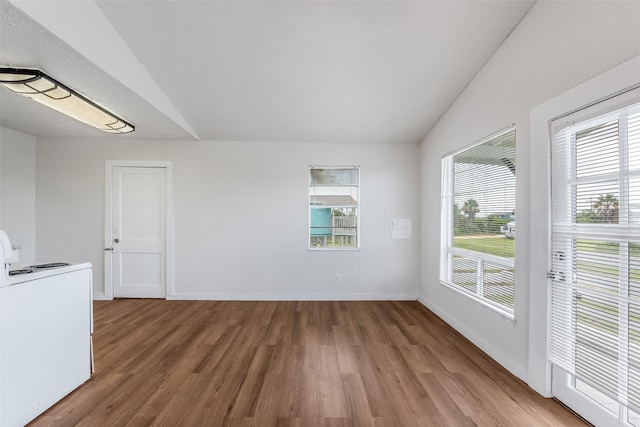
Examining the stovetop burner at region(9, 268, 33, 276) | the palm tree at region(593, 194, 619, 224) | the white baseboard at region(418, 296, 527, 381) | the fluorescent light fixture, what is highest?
the fluorescent light fixture

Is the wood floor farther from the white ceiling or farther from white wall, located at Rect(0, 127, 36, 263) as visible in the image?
the white ceiling

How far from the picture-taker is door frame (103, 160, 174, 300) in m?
4.08

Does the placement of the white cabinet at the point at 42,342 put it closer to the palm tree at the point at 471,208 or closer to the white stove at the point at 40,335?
the white stove at the point at 40,335

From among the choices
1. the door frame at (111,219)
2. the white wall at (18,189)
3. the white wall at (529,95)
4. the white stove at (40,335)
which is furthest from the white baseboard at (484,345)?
the white wall at (18,189)

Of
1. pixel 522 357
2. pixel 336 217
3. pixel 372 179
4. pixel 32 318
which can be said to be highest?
pixel 372 179

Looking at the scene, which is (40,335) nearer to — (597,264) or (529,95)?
(597,264)

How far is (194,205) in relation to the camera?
4.16m

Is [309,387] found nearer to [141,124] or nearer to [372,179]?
[372,179]

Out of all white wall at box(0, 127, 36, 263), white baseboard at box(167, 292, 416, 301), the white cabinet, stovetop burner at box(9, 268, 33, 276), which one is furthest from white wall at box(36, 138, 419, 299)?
stovetop burner at box(9, 268, 33, 276)

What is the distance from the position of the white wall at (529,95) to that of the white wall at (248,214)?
132 cm

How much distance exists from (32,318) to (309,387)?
1967 millimetres

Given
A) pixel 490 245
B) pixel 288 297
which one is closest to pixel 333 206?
pixel 288 297

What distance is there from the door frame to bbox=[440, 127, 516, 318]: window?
4146 millimetres

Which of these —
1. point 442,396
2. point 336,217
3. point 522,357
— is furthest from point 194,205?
point 522,357
